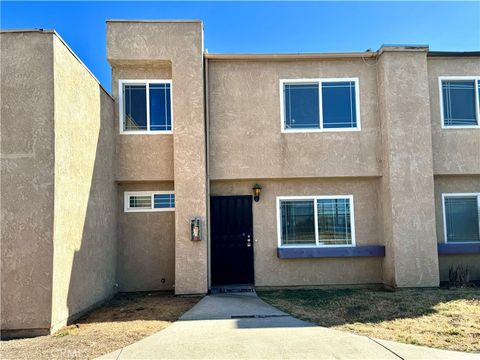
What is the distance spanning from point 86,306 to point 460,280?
9000 mm

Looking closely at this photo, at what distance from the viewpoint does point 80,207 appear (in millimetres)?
7848

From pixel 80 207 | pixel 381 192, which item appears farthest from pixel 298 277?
pixel 80 207

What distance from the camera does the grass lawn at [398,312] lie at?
20.2 feet

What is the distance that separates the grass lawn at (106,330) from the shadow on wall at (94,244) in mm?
335

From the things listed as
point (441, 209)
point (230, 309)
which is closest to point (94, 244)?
point (230, 309)

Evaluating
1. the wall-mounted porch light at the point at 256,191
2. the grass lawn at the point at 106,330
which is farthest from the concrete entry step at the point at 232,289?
the wall-mounted porch light at the point at 256,191

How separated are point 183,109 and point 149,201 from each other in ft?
8.50

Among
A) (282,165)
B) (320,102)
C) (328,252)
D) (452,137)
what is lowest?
(328,252)

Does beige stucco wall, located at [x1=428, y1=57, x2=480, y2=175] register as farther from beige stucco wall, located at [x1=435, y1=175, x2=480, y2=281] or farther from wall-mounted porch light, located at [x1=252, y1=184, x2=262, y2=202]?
wall-mounted porch light, located at [x1=252, y1=184, x2=262, y2=202]

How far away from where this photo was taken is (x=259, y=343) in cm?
588

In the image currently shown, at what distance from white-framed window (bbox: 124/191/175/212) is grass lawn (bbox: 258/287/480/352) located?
328cm

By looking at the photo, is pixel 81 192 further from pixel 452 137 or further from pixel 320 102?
pixel 452 137

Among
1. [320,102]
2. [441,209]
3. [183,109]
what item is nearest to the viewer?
[183,109]

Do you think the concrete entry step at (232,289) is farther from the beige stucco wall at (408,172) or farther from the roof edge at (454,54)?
the roof edge at (454,54)
